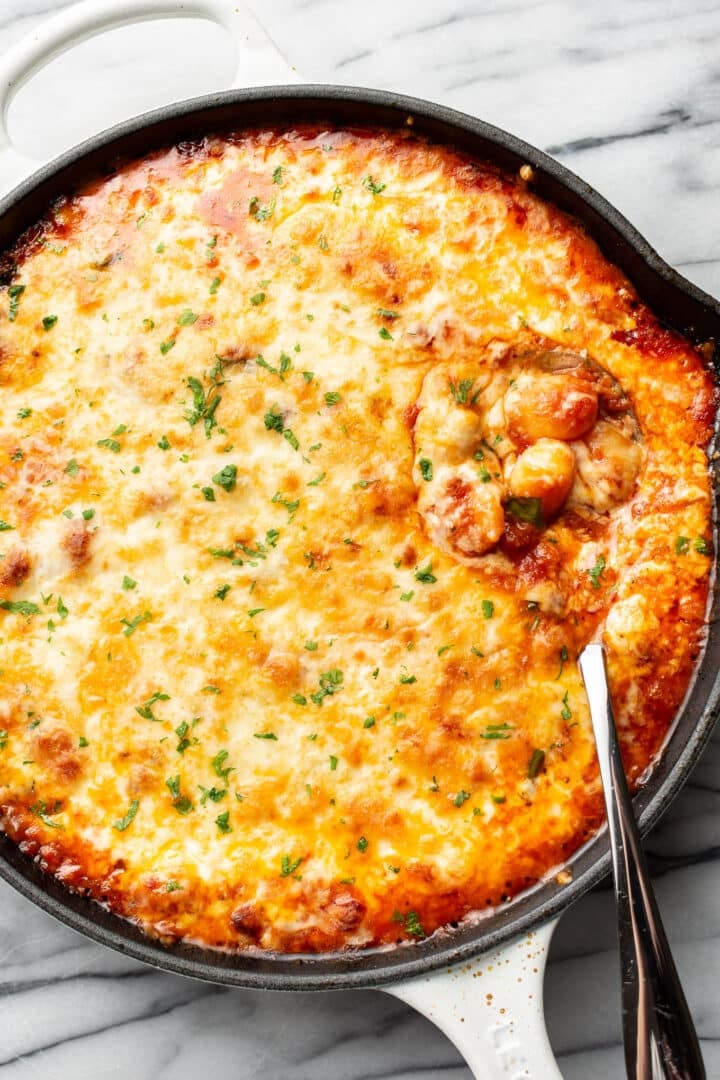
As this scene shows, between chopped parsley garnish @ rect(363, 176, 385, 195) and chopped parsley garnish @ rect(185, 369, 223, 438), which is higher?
chopped parsley garnish @ rect(363, 176, 385, 195)

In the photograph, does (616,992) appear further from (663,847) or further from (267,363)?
(267,363)

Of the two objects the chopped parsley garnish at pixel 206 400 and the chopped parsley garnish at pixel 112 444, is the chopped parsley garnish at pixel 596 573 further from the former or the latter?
the chopped parsley garnish at pixel 112 444

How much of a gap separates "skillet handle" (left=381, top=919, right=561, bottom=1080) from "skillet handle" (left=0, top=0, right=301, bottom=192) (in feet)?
9.28

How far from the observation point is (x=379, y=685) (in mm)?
3139

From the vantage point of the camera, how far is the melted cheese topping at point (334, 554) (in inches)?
122

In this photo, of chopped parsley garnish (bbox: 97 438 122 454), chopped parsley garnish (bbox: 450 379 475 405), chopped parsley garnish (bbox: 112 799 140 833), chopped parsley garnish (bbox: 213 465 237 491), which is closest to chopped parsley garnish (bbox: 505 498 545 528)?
chopped parsley garnish (bbox: 450 379 475 405)

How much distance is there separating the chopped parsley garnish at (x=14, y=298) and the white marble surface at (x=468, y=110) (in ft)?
2.62

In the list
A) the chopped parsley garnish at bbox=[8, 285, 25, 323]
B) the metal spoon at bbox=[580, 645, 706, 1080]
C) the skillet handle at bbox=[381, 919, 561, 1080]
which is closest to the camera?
the metal spoon at bbox=[580, 645, 706, 1080]

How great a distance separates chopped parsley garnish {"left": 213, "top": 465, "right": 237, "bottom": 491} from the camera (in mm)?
3211

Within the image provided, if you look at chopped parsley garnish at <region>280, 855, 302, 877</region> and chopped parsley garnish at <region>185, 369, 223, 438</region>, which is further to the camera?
chopped parsley garnish at <region>185, 369, 223, 438</region>

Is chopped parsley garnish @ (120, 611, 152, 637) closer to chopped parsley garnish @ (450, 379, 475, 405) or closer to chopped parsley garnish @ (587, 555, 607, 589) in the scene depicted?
chopped parsley garnish @ (450, 379, 475, 405)

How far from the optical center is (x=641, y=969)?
2783mm

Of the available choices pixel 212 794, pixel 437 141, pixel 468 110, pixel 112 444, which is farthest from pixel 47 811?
pixel 468 110

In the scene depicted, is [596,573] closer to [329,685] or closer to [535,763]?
[535,763]
